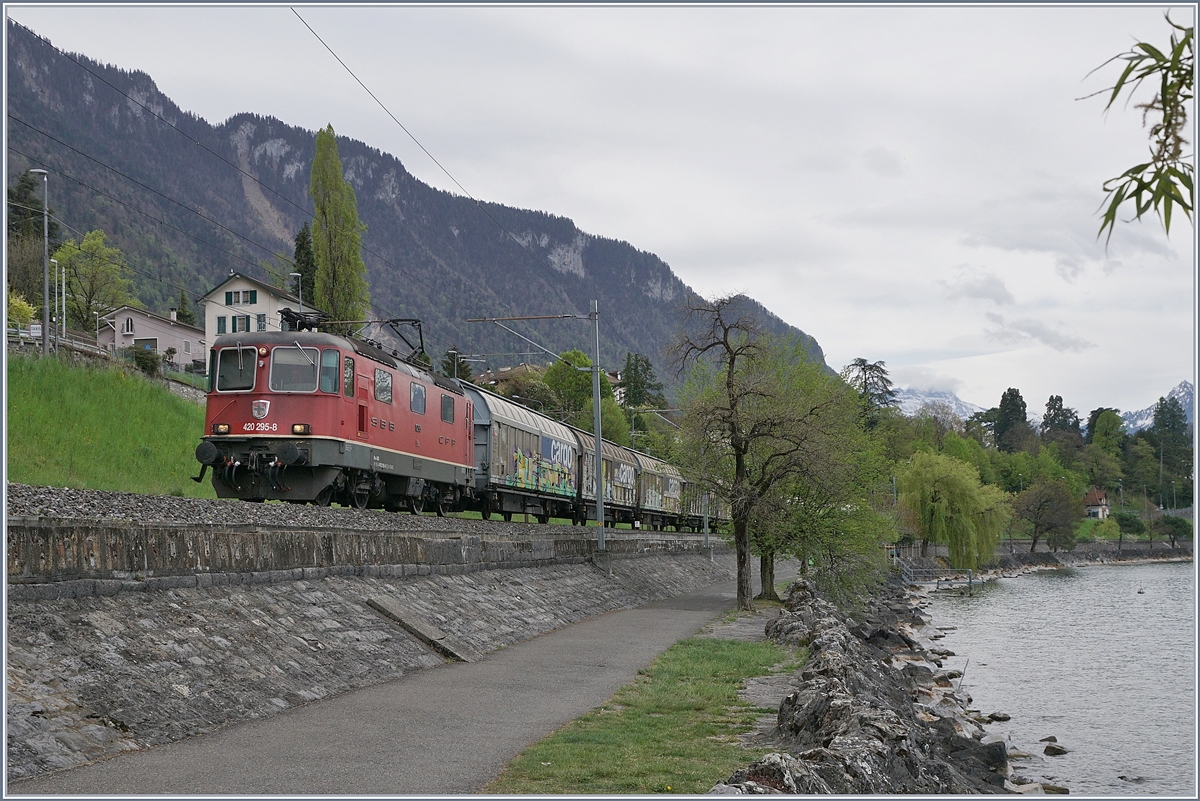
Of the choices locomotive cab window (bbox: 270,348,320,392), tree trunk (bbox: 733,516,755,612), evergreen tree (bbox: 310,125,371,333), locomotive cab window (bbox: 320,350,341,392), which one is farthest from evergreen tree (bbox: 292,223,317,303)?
locomotive cab window (bbox: 320,350,341,392)

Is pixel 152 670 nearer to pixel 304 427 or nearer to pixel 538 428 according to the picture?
pixel 304 427

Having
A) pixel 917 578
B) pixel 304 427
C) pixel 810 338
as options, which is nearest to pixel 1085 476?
pixel 917 578

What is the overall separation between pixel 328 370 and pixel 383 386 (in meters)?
2.15

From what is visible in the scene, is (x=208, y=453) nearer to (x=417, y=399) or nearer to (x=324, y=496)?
(x=324, y=496)

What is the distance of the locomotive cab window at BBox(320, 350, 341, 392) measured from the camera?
20094 mm

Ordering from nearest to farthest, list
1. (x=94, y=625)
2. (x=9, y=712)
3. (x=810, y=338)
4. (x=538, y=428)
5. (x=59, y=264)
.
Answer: (x=9, y=712)
(x=94, y=625)
(x=810, y=338)
(x=538, y=428)
(x=59, y=264)

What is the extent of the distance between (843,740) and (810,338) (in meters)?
27.3

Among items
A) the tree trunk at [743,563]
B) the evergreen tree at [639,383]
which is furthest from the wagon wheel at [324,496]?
the evergreen tree at [639,383]

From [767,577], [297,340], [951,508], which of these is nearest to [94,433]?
[297,340]

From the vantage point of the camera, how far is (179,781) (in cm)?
676

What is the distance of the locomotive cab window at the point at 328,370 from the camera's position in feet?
65.9

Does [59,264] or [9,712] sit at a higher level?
[59,264]

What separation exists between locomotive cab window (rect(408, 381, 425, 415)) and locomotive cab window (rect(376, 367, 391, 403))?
1402 millimetres

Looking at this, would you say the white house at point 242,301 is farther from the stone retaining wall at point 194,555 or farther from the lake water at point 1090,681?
the stone retaining wall at point 194,555
